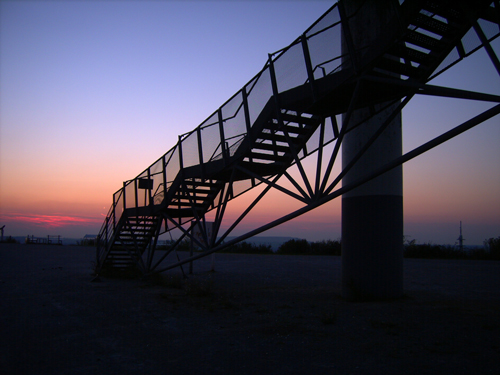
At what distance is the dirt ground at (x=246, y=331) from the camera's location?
489 cm

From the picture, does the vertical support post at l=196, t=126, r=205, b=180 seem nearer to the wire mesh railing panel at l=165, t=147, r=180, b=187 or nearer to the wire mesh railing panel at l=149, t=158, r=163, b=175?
the wire mesh railing panel at l=165, t=147, r=180, b=187

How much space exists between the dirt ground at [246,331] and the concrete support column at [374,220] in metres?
0.59

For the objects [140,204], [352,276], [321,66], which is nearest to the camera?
[321,66]

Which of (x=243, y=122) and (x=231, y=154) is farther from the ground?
(x=243, y=122)

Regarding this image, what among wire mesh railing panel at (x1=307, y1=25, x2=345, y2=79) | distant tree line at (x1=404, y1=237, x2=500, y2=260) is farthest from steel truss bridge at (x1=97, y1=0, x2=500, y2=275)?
distant tree line at (x1=404, y1=237, x2=500, y2=260)

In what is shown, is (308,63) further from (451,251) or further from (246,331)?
(451,251)

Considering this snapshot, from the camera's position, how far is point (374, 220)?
9219 mm

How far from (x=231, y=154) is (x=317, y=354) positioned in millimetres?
5290

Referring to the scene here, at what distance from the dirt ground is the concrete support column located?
23.3 inches

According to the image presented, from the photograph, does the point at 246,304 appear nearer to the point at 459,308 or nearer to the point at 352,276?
the point at 352,276

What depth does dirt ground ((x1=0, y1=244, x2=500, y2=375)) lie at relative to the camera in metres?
4.89

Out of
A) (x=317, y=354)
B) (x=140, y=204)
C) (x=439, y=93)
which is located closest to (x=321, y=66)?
(x=439, y=93)

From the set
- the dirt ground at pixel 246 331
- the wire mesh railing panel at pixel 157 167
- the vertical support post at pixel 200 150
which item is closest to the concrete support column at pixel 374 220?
the dirt ground at pixel 246 331

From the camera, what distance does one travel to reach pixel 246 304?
9102 millimetres
